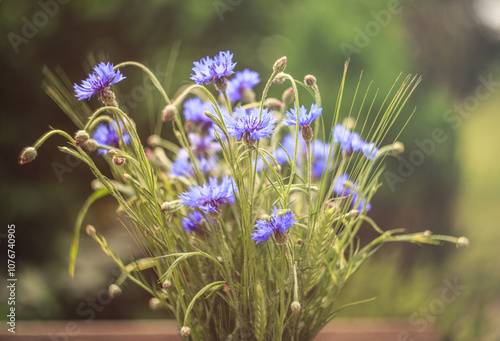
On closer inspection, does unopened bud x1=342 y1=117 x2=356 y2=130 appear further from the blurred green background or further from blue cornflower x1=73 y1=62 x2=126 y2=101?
the blurred green background

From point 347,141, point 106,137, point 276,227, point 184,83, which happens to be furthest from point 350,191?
point 184,83

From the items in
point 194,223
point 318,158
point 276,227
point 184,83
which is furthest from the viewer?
point 184,83

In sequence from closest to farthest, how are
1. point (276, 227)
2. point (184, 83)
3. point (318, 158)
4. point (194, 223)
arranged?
1. point (276, 227)
2. point (194, 223)
3. point (318, 158)
4. point (184, 83)

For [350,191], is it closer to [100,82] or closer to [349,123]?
[349,123]

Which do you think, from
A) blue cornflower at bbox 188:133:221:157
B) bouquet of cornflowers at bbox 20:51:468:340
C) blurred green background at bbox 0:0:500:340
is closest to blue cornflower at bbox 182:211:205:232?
bouquet of cornflowers at bbox 20:51:468:340

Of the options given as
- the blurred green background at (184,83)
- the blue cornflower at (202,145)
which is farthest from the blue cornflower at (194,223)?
the blurred green background at (184,83)

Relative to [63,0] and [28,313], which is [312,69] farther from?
[28,313]
